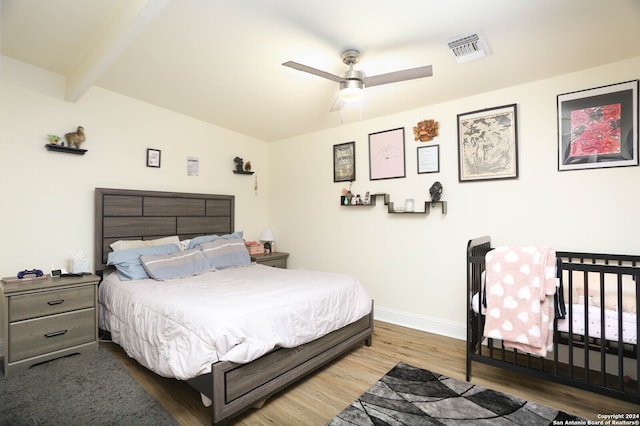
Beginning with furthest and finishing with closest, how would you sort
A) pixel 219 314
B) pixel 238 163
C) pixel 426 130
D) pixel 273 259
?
pixel 238 163 < pixel 273 259 < pixel 426 130 < pixel 219 314

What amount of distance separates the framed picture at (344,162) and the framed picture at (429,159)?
859mm

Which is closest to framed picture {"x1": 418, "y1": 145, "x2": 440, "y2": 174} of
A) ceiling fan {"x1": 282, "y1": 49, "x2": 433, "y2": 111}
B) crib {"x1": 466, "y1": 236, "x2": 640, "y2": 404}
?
crib {"x1": 466, "y1": 236, "x2": 640, "y2": 404}

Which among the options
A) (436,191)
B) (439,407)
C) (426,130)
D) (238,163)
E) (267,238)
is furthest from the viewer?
(267,238)

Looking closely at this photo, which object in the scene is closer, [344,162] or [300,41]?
[300,41]

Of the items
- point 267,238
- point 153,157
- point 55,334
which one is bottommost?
point 55,334

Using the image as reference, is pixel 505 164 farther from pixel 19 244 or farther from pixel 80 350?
pixel 19 244

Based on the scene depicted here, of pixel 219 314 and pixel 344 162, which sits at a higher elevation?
pixel 344 162

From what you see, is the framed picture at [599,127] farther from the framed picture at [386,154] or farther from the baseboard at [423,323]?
the baseboard at [423,323]

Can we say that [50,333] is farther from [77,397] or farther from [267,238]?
[267,238]

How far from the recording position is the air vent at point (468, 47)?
2.30 m

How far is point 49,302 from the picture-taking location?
2564mm

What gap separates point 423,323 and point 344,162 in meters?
2.10

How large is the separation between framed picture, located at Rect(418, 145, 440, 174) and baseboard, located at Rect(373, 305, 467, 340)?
1569mm

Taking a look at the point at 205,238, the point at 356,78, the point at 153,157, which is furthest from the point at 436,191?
the point at 153,157
